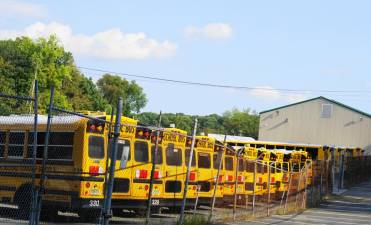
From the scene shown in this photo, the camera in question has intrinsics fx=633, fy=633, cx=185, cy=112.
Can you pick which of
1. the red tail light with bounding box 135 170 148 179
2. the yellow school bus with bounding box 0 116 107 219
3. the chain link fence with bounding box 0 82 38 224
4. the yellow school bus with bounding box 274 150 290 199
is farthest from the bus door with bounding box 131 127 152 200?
the yellow school bus with bounding box 274 150 290 199

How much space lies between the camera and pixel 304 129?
242 ft

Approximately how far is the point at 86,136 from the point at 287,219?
897 cm

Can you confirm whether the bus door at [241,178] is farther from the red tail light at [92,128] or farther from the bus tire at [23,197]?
the bus tire at [23,197]

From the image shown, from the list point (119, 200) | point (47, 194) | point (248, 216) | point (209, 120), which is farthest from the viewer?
point (209, 120)

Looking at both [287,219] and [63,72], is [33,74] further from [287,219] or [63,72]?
[287,219]

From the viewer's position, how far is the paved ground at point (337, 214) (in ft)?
68.4

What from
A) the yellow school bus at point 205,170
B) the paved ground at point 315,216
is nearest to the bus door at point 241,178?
the paved ground at point 315,216

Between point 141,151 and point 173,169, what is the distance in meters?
1.70

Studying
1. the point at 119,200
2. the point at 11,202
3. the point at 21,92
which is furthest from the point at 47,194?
the point at 21,92

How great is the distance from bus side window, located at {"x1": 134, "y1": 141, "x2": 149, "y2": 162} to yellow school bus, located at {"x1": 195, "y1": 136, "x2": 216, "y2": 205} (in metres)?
2.94

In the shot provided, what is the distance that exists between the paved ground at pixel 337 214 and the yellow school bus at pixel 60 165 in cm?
536

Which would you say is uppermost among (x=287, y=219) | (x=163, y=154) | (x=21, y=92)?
(x=21, y=92)

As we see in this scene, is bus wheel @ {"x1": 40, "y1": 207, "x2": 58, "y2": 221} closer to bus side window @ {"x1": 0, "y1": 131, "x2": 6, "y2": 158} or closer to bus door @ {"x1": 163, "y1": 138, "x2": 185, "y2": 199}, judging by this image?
bus side window @ {"x1": 0, "y1": 131, "x2": 6, "y2": 158}

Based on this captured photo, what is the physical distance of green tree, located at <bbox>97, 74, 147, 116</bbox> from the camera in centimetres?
11469
